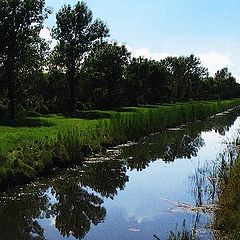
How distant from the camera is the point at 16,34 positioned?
31062mm

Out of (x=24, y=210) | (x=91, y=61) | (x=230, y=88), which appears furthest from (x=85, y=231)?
(x=230, y=88)

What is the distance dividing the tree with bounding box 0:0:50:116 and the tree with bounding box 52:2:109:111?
10.7 meters

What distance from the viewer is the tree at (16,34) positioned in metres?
30.6

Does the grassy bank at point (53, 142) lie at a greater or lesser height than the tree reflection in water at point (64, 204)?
greater

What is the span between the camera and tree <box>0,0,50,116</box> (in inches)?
1206

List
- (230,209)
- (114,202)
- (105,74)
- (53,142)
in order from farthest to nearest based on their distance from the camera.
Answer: (105,74) → (53,142) → (114,202) → (230,209)

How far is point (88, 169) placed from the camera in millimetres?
19359

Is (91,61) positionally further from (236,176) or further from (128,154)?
(236,176)

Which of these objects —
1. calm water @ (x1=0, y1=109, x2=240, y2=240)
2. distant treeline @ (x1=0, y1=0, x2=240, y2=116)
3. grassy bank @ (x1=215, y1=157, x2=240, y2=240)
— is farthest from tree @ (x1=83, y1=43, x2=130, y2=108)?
grassy bank @ (x1=215, y1=157, x2=240, y2=240)

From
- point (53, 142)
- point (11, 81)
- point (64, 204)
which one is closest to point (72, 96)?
point (11, 81)

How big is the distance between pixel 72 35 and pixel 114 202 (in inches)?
1207

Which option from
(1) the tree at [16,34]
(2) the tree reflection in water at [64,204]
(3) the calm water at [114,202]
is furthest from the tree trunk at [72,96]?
(2) the tree reflection in water at [64,204]

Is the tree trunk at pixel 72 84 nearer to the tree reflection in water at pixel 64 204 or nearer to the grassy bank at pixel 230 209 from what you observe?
the tree reflection in water at pixel 64 204

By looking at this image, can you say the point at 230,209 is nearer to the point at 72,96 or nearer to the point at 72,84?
the point at 72,96
